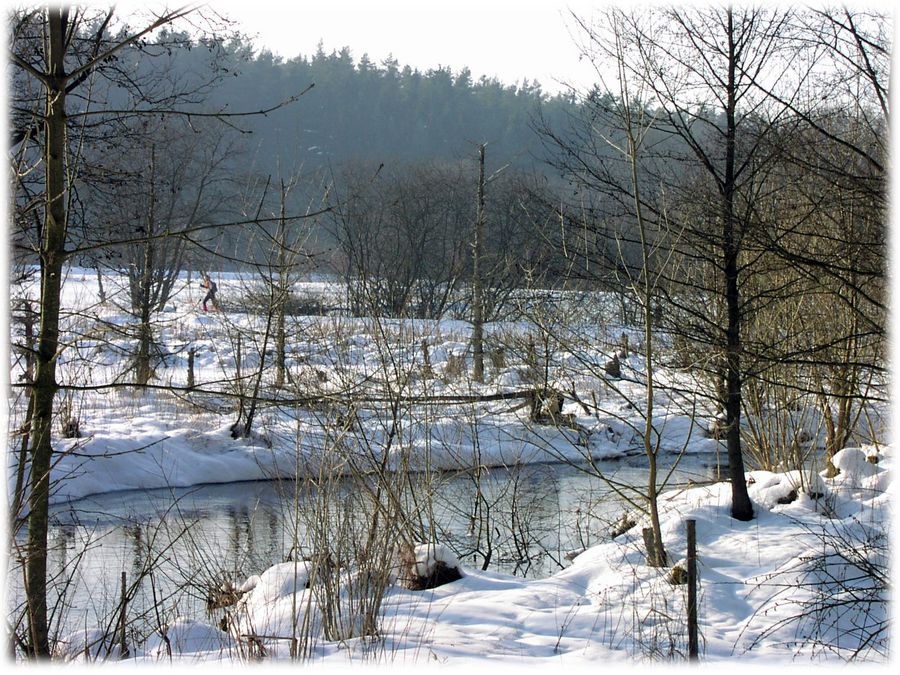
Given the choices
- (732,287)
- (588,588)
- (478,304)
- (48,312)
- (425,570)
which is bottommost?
(588,588)

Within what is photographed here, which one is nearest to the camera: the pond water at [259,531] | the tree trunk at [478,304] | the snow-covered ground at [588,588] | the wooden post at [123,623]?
the wooden post at [123,623]

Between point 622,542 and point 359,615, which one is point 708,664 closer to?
point 359,615

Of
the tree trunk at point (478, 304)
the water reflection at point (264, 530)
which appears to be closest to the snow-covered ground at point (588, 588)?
the water reflection at point (264, 530)

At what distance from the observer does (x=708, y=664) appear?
17.9 ft

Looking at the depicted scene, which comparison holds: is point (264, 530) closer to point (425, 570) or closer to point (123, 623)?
point (425, 570)

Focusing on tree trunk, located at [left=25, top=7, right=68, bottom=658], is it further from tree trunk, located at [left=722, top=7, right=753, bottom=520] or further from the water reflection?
tree trunk, located at [left=722, top=7, right=753, bottom=520]

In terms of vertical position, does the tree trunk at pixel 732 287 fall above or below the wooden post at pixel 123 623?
above

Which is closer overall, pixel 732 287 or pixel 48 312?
pixel 48 312

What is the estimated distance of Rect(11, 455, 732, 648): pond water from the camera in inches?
285

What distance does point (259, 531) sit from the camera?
1122 cm

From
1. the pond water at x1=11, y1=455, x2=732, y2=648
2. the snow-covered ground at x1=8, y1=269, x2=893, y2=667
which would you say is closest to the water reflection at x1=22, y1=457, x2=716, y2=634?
the pond water at x1=11, y1=455, x2=732, y2=648

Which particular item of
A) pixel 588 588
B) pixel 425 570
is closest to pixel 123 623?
pixel 425 570

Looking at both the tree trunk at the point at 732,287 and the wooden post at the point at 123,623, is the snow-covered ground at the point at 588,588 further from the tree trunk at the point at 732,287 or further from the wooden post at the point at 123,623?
the tree trunk at the point at 732,287

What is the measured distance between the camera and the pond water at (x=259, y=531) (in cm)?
723
